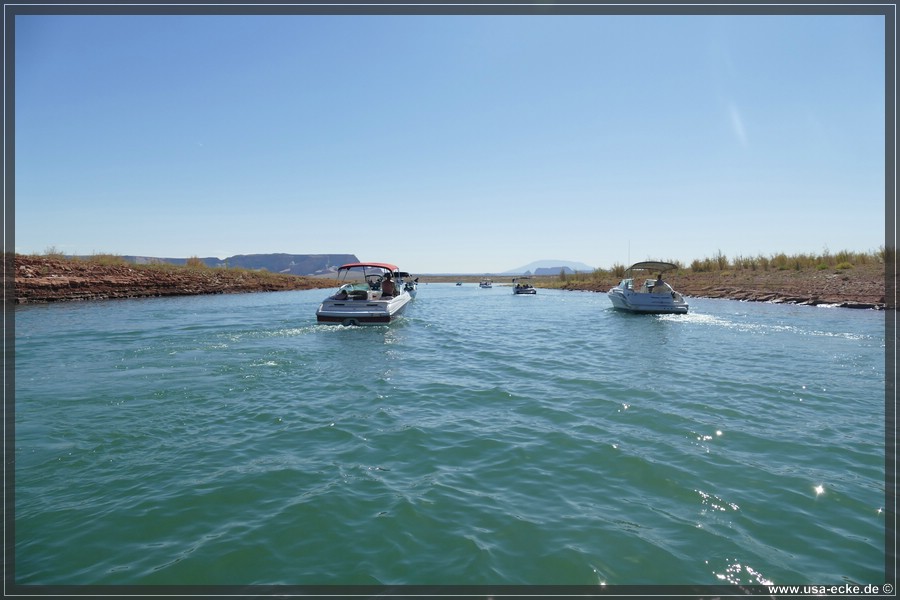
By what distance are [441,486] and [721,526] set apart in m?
3.09

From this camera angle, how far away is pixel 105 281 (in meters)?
31.4

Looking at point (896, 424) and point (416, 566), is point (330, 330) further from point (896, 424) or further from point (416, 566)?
point (896, 424)

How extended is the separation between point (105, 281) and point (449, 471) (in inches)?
1528

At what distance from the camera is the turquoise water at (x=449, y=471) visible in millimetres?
3516

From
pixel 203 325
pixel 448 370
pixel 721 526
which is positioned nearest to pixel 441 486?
pixel 721 526

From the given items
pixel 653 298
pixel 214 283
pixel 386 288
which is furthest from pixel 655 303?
pixel 214 283

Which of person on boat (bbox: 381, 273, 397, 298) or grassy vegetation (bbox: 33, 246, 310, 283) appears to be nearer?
person on boat (bbox: 381, 273, 397, 298)

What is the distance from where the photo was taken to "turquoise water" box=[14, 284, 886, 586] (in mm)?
3516

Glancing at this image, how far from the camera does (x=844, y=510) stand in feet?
14.1

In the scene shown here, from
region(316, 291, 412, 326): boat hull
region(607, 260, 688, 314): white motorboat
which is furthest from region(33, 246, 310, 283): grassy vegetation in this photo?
region(607, 260, 688, 314): white motorboat

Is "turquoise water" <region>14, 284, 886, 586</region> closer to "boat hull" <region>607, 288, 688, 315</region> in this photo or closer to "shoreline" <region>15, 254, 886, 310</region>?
"boat hull" <region>607, 288, 688, 315</region>

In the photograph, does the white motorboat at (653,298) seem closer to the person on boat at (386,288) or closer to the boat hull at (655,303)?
the boat hull at (655,303)

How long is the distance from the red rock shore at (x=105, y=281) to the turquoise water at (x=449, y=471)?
22.3 m

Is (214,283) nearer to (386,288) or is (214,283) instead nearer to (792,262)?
(386,288)
